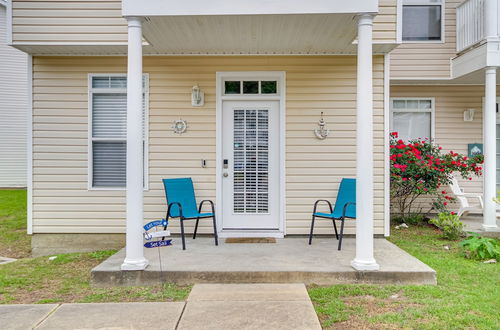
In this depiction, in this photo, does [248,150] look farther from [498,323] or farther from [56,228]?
[498,323]

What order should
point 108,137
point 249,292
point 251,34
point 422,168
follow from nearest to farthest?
point 249,292
point 251,34
point 108,137
point 422,168

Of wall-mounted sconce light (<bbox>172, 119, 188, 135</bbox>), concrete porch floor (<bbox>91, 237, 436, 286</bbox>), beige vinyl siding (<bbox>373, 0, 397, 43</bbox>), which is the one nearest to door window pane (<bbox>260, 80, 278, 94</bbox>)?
wall-mounted sconce light (<bbox>172, 119, 188, 135</bbox>)

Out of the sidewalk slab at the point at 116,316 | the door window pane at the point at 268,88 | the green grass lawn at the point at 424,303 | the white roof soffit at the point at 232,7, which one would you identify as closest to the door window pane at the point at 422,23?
the door window pane at the point at 268,88

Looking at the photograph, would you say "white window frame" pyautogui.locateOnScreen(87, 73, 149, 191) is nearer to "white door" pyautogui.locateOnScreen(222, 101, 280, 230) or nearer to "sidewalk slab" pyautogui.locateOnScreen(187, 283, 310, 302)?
"white door" pyautogui.locateOnScreen(222, 101, 280, 230)

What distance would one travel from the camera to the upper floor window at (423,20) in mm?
7371

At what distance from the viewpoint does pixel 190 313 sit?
308cm

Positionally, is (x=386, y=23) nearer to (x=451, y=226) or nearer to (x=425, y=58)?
(x=425, y=58)

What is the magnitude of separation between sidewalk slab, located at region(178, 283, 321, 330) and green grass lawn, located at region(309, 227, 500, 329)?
0.57 feet

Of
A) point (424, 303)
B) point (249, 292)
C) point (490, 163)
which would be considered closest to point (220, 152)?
point (249, 292)

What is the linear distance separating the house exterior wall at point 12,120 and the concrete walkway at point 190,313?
1132 centimetres

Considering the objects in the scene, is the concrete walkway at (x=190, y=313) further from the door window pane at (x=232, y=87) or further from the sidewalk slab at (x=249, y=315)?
the door window pane at (x=232, y=87)

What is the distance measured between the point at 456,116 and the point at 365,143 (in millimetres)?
4838

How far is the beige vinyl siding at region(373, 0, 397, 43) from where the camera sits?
4957 millimetres

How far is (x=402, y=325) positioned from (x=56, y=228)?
15.1 feet
